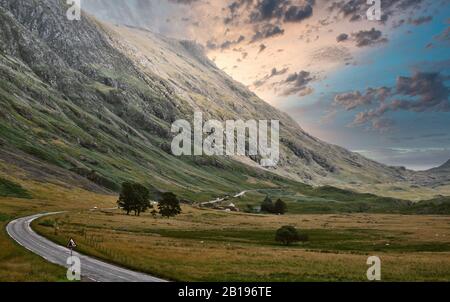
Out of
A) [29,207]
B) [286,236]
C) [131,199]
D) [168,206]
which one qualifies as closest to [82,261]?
[286,236]

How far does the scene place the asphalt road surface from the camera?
43562 mm

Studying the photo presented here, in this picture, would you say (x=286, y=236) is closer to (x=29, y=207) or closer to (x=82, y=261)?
(x=82, y=261)

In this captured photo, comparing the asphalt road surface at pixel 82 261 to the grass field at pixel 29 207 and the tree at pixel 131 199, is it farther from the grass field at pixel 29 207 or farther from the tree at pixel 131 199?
the tree at pixel 131 199

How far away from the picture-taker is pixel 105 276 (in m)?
44.0

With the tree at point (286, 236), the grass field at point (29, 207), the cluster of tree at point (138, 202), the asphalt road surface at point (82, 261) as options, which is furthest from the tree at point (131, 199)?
the asphalt road surface at point (82, 261)

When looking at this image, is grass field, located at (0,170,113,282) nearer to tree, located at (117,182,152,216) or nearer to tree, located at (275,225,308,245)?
tree, located at (117,182,152,216)

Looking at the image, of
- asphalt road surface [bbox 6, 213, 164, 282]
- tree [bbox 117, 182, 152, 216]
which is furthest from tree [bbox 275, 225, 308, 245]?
tree [bbox 117, 182, 152, 216]

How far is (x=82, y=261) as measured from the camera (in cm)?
5225

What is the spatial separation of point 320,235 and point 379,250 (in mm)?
31773

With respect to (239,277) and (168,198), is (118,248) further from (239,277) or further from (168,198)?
(168,198)

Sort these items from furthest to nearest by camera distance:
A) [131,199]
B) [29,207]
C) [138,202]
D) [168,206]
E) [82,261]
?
1. [168,206]
2. [138,202]
3. [131,199]
4. [29,207]
5. [82,261]

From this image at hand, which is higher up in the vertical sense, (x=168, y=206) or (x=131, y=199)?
(x=131, y=199)
